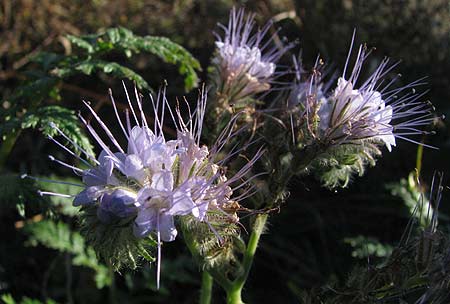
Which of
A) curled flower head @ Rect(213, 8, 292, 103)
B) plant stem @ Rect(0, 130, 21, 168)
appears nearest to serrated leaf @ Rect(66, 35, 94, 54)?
plant stem @ Rect(0, 130, 21, 168)

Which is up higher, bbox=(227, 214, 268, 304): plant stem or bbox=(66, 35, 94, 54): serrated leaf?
bbox=(66, 35, 94, 54): serrated leaf

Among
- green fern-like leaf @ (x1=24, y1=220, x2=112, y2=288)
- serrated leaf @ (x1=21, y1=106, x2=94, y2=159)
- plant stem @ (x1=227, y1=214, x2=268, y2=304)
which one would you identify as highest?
serrated leaf @ (x1=21, y1=106, x2=94, y2=159)

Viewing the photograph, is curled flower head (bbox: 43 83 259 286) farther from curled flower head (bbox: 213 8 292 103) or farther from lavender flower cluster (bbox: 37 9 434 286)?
curled flower head (bbox: 213 8 292 103)

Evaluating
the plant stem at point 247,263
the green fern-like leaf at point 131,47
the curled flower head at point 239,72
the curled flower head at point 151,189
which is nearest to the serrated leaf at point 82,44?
the green fern-like leaf at point 131,47

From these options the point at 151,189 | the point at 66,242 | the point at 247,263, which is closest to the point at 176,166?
the point at 151,189

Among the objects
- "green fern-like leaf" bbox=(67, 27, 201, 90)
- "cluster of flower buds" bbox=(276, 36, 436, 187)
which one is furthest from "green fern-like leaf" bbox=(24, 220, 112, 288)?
"cluster of flower buds" bbox=(276, 36, 436, 187)

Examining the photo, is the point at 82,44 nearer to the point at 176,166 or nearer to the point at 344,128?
the point at 176,166

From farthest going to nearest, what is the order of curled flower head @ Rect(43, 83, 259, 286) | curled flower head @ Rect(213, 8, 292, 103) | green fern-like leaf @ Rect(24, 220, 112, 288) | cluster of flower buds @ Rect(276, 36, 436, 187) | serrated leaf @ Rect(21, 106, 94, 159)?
green fern-like leaf @ Rect(24, 220, 112, 288)
curled flower head @ Rect(213, 8, 292, 103)
serrated leaf @ Rect(21, 106, 94, 159)
cluster of flower buds @ Rect(276, 36, 436, 187)
curled flower head @ Rect(43, 83, 259, 286)

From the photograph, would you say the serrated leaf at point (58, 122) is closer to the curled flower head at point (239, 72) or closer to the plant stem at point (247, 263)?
the curled flower head at point (239, 72)

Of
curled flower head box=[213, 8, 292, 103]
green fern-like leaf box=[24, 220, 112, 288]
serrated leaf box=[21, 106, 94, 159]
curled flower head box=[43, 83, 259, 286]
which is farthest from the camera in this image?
green fern-like leaf box=[24, 220, 112, 288]

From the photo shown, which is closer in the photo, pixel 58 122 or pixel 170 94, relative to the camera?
pixel 58 122

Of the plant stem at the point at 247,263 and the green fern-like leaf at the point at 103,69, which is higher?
the green fern-like leaf at the point at 103,69

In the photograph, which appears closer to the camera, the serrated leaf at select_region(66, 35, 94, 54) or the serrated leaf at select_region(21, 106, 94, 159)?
the serrated leaf at select_region(21, 106, 94, 159)
